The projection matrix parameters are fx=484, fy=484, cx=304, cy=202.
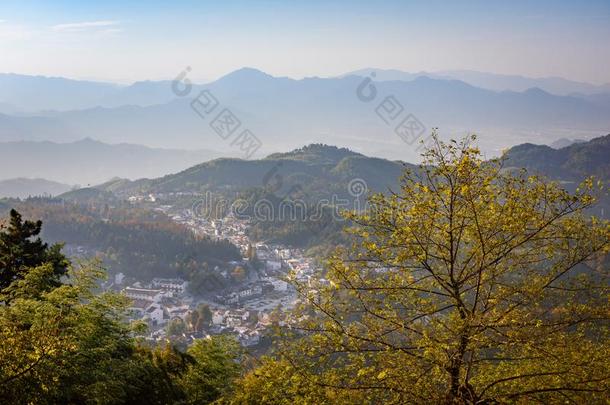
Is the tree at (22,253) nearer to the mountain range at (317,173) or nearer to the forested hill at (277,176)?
the mountain range at (317,173)

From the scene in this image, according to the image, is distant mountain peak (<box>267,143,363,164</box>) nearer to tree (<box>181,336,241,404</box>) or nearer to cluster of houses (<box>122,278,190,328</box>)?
cluster of houses (<box>122,278,190,328</box>)

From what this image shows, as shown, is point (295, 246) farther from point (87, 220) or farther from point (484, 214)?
point (484, 214)

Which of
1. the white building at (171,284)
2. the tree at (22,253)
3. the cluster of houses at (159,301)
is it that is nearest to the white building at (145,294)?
the cluster of houses at (159,301)

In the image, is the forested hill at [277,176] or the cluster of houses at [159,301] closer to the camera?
the cluster of houses at [159,301]

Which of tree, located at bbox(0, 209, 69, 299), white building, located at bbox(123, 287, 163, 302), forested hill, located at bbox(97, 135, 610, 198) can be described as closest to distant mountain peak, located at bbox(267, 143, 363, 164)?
forested hill, located at bbox(97, 135, 610, 198)

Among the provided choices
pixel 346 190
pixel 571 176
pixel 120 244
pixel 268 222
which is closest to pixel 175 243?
pixel 120 244

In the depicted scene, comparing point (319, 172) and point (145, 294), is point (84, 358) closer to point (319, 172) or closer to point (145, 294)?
point (145, 294)

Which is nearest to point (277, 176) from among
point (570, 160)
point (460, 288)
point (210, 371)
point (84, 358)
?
point (570, 160)
